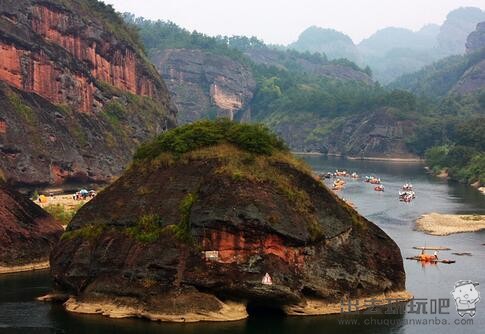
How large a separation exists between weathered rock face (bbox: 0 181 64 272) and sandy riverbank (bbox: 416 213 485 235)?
1982 inches

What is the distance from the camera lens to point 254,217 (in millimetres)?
55094

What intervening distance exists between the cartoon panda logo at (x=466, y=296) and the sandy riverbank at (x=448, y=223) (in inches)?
1349

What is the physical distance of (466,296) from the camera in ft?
204

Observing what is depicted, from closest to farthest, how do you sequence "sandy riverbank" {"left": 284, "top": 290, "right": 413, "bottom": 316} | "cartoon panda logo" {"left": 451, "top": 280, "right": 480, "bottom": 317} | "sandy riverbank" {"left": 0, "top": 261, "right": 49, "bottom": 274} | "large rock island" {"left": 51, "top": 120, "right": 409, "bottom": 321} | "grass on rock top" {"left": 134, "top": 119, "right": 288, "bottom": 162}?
"large rock island" {"left": 51, "top": 120, "right": 409, "bottom": 321}
"sandy riverbank" {"left": 284, "top": 290, "right": 413, "bottom": 316}
"cartoon panda logo" {"left": 451, "top": 280, "right": 480, "bottom": 317}
"grass on rock top" {"left": 134, "top": 119, "right": 288, "bottom": 162}
"sandy riverbank" {"left": 0, "top": 261, "right": 49, "bottom": 274}

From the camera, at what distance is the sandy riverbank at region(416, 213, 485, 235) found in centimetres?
10244

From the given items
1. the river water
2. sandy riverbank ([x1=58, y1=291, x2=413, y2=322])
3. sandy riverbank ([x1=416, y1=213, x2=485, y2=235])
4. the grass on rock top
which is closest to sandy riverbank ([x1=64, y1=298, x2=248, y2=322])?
sandy riverbank ([x1=58, y1=291, x2=413, y2=322])

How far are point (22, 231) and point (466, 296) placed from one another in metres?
41.8

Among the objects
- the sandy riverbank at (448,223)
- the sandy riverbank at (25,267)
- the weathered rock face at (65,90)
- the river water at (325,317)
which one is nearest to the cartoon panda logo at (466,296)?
the river water at (325,317)

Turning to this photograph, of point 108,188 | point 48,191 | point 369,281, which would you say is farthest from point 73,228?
point 48,191

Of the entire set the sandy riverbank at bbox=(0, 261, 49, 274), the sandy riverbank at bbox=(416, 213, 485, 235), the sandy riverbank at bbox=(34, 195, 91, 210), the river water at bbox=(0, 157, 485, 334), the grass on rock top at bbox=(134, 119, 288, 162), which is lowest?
the river water at bbox=(0, 157, 485, 334)

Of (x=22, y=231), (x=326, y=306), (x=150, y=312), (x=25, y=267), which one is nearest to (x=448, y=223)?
(x=326, y=306)

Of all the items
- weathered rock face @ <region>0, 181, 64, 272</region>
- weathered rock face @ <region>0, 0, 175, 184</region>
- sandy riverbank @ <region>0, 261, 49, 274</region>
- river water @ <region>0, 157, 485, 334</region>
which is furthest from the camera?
weathered rock face @ <region>0, 0, 175, 184</region>

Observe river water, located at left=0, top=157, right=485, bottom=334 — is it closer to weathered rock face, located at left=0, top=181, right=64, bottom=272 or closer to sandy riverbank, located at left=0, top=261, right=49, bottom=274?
sandy riverbank, located at left=0, top=261, right=49, bottom=274

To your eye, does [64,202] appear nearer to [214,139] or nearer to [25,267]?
[25,267]
